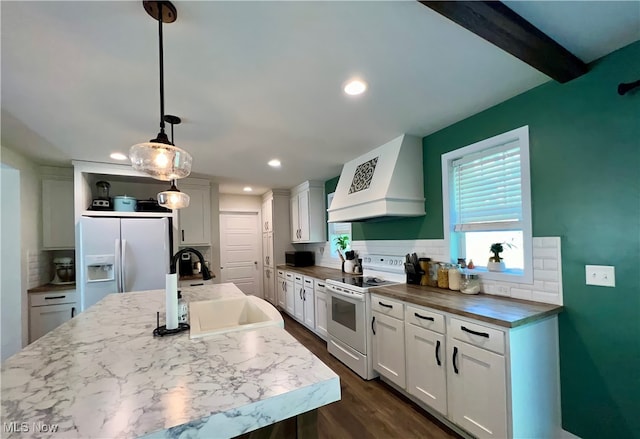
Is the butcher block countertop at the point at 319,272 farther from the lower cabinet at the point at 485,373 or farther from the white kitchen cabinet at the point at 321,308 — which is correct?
the lower cabinet at the point at 485,373

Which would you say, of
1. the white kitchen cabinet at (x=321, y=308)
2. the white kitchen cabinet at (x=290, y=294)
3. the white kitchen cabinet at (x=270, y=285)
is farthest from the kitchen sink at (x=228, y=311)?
the white kitchen cabinet at (x=270, y=285)

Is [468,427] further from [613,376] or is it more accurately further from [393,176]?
[393,176]

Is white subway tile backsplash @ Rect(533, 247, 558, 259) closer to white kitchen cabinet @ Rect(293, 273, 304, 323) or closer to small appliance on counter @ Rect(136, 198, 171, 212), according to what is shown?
white kitchen cabinet @ Rect(293, 273, 304, 323)

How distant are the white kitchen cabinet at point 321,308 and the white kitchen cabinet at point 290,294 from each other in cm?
82

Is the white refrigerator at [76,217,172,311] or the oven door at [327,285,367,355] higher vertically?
the white refrigerator at [76,217,172,311]

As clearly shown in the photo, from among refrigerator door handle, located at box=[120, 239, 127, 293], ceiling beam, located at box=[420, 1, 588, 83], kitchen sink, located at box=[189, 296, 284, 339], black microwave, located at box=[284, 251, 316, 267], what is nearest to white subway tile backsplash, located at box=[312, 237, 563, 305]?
ceiling beam, located at box=[420, 1, 588, 83]

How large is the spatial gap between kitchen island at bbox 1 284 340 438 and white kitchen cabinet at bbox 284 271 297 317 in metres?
3.37

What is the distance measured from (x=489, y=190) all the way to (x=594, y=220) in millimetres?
722

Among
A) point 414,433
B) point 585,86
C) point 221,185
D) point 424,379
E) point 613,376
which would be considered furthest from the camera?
point 221,185

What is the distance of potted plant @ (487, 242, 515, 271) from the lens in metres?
2.15

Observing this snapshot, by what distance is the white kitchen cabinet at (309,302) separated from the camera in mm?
3974

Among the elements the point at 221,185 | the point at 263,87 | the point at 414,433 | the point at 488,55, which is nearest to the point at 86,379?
the point at 263,87

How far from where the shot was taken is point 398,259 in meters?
3.20

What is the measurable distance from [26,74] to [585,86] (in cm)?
352
